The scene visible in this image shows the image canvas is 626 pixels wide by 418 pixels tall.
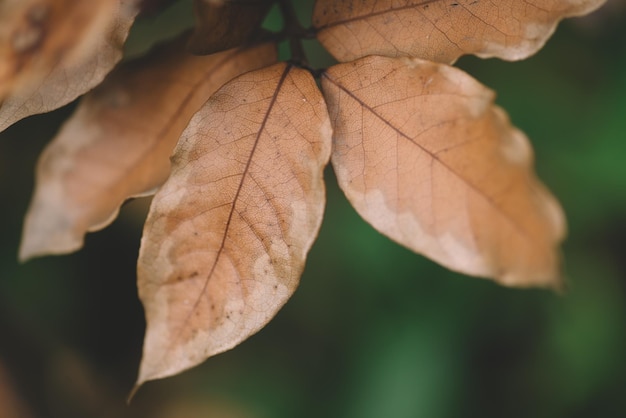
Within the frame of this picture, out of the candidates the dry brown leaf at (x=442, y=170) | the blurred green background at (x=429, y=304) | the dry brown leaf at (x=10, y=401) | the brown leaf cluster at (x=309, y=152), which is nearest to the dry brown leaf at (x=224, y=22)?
the brown leaf cluster at (x=309, y=152)

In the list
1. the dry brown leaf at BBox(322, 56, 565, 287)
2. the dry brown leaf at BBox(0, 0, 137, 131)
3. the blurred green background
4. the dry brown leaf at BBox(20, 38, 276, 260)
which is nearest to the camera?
the dry brown leaf at BBox(322, 56, 565, 287)

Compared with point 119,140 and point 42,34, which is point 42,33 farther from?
point 119,140

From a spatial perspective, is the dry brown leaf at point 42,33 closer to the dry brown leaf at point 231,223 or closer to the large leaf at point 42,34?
the large leaf at point 42,34

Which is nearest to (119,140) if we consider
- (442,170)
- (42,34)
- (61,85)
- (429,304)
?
(61,85)

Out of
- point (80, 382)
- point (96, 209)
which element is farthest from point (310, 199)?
point (80, 382)

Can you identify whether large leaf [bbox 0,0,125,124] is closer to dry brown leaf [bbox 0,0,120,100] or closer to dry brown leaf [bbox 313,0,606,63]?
dry brown leaf [bbox 0,0,120,100]

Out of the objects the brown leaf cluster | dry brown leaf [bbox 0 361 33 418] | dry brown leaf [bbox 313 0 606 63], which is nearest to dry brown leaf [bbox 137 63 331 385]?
the brown leaf cluster

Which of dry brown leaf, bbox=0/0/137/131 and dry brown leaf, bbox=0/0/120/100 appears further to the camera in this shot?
dry brown leaf, bbox=0/0/137/131

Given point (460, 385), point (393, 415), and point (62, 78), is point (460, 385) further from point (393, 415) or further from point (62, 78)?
point (62, 78)
